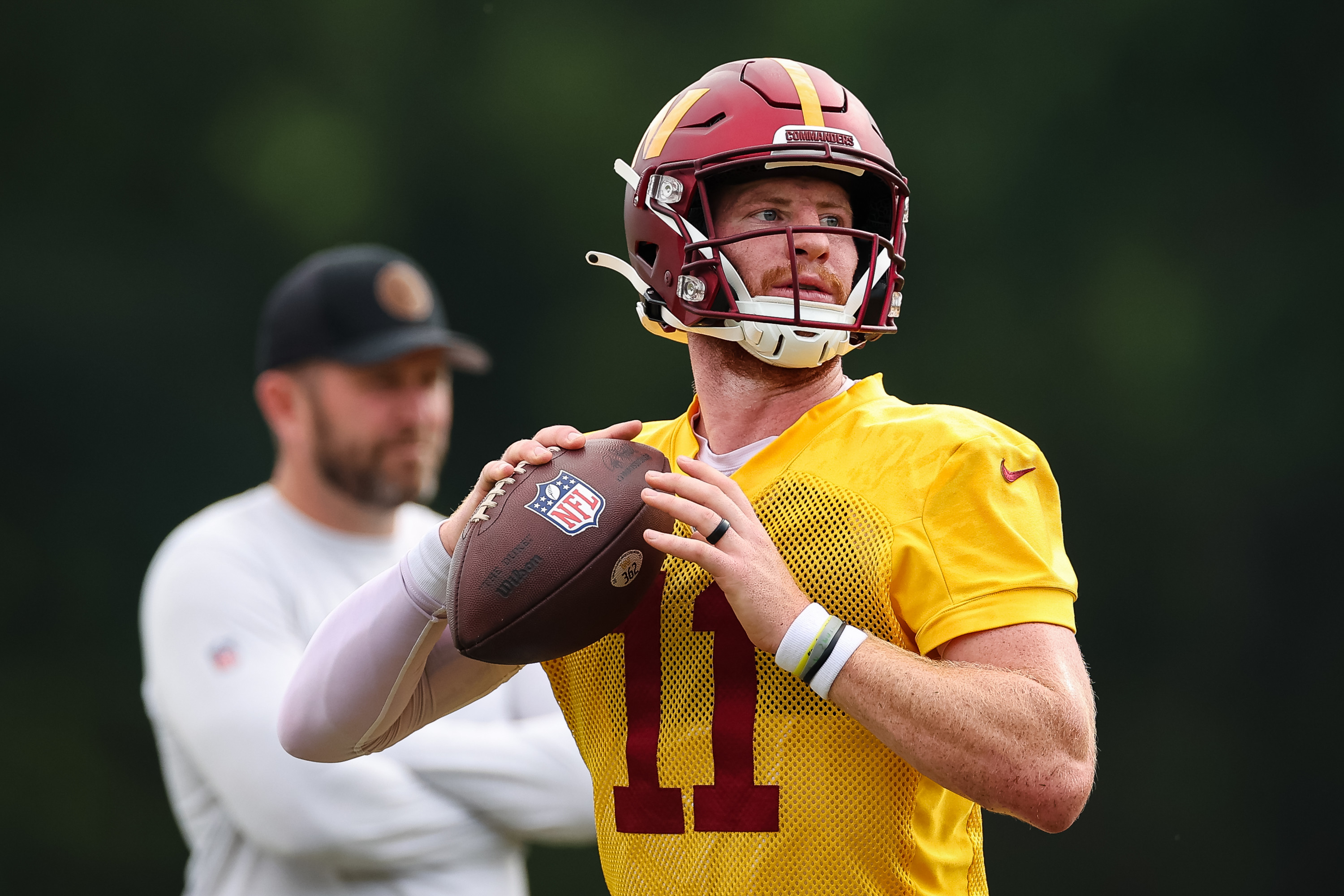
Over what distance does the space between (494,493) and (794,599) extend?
472 mm

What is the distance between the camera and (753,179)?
207cm

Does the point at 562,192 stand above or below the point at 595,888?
above

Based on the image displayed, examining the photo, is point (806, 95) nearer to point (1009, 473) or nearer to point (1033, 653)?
point (1009, 473)

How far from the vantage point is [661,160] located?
215cm

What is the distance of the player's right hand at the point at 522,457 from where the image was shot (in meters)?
1.95

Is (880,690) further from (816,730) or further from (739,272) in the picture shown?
(739,272)

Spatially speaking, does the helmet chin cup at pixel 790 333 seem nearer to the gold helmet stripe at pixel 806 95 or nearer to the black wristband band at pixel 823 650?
the gold helmet stripe at pixel 806 95

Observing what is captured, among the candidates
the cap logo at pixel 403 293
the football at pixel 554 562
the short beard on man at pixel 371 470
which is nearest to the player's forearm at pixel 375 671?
the football at pixel 554 562

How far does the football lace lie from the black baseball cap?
2.29 m

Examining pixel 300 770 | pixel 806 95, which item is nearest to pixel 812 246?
pixel 806 95

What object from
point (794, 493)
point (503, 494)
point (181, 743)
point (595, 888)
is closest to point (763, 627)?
point (794, 493)

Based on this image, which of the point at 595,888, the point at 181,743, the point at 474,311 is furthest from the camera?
the point at 474,311

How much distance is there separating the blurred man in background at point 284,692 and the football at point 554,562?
5.33ft

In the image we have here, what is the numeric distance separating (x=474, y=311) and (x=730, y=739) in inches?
241
